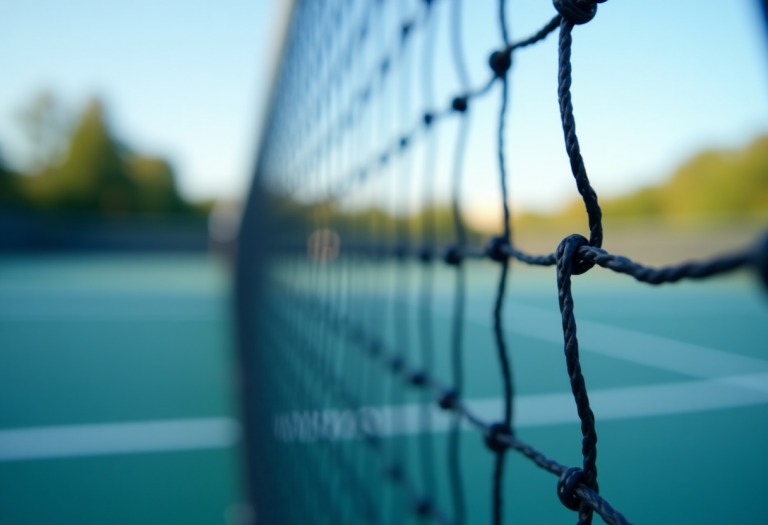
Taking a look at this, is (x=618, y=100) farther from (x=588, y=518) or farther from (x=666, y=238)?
(x=666, y=238)

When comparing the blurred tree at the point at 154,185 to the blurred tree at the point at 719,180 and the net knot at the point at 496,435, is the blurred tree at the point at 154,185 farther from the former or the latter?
the net knot at the point at 496,435

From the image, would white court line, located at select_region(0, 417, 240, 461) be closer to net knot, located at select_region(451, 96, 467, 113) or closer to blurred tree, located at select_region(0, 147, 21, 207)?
net knot, located at select_region(451, 96, 467, 113)

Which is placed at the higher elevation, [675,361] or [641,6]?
[641,6]

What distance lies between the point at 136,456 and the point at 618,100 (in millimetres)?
1498

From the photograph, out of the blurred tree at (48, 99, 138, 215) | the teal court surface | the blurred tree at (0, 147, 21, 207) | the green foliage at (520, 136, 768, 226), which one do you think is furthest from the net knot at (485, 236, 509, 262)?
the blurred tree at (48, 99, 138, 215)

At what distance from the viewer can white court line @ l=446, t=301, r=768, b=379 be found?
8.48 ft

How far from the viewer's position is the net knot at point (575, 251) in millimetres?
262

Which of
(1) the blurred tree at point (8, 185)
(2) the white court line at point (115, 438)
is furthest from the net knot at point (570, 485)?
(1) the blurred tree at point (8, 185)

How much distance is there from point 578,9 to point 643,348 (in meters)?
3.13

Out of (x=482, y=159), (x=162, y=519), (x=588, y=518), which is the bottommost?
(x=162, y=519)

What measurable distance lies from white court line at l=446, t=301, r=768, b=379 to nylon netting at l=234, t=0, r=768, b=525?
4.62 ft

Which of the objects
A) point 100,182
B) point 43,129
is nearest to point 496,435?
point 100,182

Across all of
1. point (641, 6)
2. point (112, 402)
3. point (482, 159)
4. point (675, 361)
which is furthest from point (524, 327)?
point (641, 6)

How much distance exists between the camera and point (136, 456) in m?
1.53
